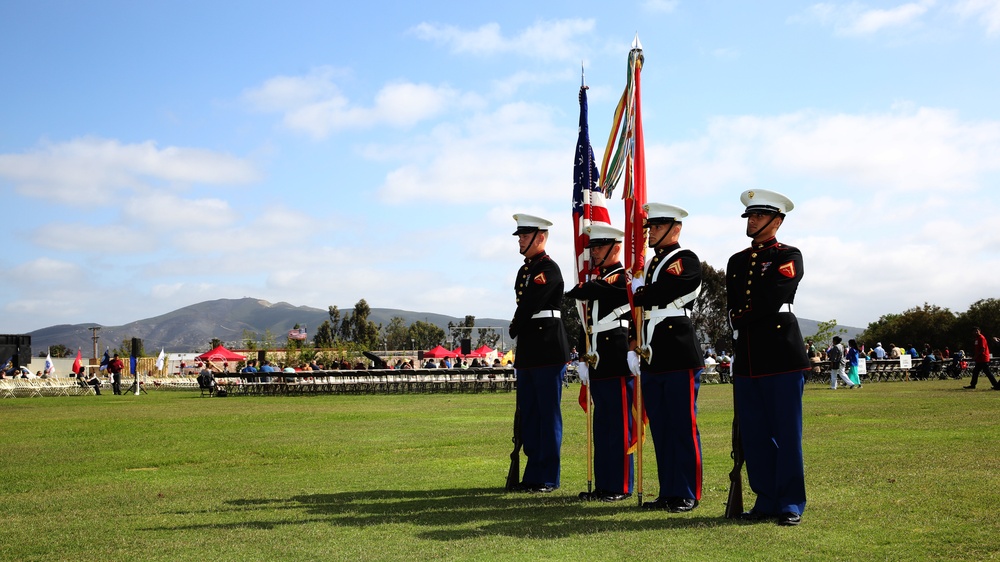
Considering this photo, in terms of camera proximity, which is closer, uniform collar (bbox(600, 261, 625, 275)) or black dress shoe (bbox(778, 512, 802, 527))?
black dress shoe (bbox(778, 512, 802, 527))

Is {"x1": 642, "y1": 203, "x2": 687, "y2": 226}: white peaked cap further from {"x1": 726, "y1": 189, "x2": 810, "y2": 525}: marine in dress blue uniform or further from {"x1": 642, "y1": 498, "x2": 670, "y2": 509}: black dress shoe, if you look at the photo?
{"x1": 642, "y1": 498, "x2": 670, "y2": 509}: black dress shoe

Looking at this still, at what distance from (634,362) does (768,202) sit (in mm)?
1814

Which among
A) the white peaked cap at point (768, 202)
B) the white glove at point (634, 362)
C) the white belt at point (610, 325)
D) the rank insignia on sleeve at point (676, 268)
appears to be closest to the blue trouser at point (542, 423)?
the white belt at point (610, 325)

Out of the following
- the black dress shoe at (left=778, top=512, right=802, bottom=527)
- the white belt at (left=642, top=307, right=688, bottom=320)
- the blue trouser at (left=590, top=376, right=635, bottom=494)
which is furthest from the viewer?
the blue trouser at (left=590, top=376, right=635, bottom=494)

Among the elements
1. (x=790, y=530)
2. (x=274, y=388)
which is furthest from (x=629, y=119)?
(x=274, y=388)

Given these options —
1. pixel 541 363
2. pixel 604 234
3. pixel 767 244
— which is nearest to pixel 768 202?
pixel 767 244

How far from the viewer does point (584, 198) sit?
10609mm

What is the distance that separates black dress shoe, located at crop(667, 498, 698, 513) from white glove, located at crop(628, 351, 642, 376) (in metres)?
1.15

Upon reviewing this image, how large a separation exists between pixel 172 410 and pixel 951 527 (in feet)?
75.5

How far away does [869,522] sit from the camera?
7.23 meters

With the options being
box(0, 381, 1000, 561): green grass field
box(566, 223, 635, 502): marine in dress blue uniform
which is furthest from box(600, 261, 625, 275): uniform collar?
box(0, 381, 1000, 561): green grass field

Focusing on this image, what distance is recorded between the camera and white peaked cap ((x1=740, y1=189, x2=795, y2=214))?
7723mm

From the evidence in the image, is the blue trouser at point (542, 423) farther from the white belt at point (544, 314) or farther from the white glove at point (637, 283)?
the white glove at point (637, 283)

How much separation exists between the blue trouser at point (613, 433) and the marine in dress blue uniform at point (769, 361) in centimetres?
141
